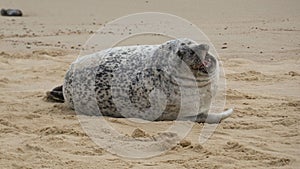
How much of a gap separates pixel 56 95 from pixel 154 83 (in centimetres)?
144

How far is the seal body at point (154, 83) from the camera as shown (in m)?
5.37

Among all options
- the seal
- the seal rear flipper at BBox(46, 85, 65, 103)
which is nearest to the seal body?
the seal

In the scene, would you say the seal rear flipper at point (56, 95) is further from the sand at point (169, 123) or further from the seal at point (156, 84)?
the seal at point (156, 84)

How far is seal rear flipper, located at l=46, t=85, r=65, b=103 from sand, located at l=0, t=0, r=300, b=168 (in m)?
0.10

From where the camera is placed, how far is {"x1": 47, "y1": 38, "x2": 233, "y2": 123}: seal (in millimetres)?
5371

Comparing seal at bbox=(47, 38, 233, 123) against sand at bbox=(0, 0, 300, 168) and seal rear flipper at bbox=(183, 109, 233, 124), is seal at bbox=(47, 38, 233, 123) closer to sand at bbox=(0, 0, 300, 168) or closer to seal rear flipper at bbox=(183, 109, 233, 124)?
seal rear flipper at bbox=(183, 109, 233, 124)

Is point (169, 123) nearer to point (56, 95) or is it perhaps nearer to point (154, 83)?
point (154, 83)

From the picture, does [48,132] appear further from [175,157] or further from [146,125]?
[175,157]

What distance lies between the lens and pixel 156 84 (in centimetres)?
539

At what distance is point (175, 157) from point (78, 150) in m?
0.72

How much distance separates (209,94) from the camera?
218 inches

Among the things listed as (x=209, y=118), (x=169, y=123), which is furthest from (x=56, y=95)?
(x=209, y=118)

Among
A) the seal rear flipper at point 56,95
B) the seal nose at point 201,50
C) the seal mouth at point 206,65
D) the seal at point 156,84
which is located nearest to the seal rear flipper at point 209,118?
the seal at point 156,84

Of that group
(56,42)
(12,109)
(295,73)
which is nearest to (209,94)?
(12,109)
